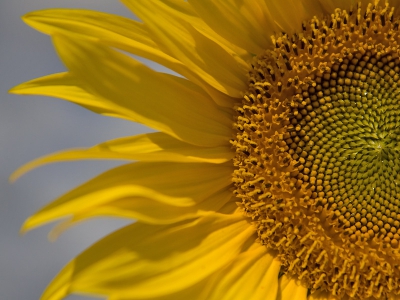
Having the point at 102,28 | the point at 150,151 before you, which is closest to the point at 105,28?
the point at 102,28

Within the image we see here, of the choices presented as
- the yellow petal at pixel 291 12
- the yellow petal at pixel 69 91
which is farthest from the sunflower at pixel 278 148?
the yellow petal at pixel 69 91

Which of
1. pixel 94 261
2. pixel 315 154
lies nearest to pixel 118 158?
pixel 94 261

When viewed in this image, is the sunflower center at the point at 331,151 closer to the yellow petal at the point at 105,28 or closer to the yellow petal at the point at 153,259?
the yellow petal at the point at 153,259

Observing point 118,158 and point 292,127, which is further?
point 292,127

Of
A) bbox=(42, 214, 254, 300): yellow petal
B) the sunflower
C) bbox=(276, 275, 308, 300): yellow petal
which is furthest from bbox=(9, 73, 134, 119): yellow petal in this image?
bbox=(276, 275, 308, 300): yellow petal

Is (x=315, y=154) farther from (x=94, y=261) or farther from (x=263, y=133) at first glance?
(x=94, y=261)

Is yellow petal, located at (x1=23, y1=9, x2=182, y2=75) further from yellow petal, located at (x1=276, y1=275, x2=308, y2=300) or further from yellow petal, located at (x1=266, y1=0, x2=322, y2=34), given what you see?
yellow petal, located at (x1=276, y1=275, x2=308, y2=300)
